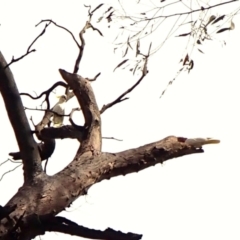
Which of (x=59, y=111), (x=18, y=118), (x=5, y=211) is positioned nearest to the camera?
(x=5, y=211)

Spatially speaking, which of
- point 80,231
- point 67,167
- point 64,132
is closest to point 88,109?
point 64,132

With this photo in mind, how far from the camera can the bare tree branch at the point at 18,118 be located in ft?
3.82

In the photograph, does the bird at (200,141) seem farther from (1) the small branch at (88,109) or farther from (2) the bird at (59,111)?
(2) the bird at (59,111)

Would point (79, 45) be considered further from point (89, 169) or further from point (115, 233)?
point (115, 233)

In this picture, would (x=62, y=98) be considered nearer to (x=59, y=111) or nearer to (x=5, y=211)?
(x=59, y=111)

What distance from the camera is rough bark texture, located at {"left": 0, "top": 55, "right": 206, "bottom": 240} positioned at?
98 cm

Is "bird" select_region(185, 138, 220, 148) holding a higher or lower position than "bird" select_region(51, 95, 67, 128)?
lower


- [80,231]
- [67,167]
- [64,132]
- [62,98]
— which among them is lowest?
[80,231]

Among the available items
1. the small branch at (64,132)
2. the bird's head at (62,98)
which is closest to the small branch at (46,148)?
the small branch at (64,132)

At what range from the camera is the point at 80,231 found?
97cm

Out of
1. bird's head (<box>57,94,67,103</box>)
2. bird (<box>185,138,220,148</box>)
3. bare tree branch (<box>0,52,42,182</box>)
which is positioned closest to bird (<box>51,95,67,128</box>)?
bird's head (<box>57,94,67,103</box>)

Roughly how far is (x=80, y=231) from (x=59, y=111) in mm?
549

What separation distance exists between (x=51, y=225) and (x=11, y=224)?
79 millimetres

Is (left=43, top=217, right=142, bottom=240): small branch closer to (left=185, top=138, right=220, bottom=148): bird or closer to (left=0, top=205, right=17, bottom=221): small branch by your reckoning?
(left=0, top=205, right=17, bottom=221): small branch
